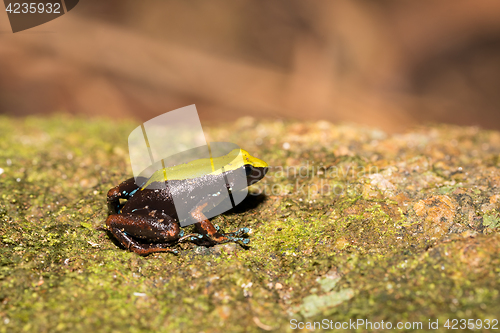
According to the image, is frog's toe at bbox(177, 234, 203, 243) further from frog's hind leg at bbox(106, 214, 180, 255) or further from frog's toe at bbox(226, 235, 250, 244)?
frog's toe at bbox(226, 235, 250, 244)

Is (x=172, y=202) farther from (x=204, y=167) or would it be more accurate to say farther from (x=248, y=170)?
(x=248, y=170)

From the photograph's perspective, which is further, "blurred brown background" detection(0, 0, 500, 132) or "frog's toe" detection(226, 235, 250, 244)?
"blurred brown background" detection(0, 0, 500, 132)

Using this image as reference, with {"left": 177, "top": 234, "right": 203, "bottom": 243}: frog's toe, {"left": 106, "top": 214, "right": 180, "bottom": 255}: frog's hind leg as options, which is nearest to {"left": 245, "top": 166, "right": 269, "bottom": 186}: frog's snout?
{"left": 177, "top": 234, "right": 203, "bottom": 243}: frog's toe

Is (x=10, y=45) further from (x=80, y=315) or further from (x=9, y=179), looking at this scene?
(x=80, y=315)

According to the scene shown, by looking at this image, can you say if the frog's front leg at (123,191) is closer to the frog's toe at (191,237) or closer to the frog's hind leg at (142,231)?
the frog's hind leg at (142,231)

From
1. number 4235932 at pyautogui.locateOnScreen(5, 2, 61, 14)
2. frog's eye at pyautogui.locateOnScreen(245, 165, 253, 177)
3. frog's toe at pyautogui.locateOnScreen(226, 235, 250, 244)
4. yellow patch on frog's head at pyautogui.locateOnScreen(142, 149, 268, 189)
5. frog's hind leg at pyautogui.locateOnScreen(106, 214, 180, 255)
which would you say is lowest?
frog's toe at pyautogui.locateOnScreen(226, 235, 250, 244)

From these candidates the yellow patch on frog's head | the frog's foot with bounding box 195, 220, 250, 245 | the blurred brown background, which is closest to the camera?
the frog's foot with bounding box 195, 220, 250, 245
